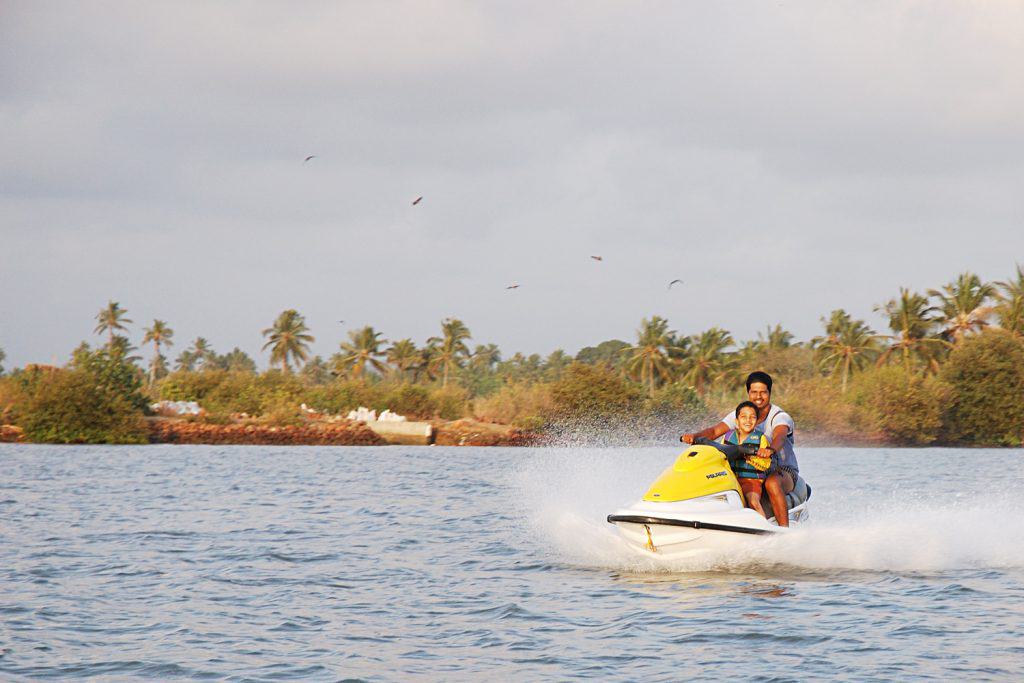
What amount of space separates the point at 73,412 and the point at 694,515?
44375mm

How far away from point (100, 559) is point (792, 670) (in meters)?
8.28

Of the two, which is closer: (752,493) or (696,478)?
(696,478)

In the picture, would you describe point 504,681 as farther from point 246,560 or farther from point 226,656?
point 246,560

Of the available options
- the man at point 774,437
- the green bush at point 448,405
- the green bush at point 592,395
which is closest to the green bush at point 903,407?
the green bush at point 592,395

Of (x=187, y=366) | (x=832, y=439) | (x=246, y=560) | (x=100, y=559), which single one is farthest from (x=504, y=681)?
(x=187, y=366)

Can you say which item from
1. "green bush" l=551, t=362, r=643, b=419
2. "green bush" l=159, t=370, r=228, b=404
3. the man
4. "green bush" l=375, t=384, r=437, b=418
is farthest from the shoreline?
the man

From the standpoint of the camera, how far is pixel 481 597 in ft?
34.0

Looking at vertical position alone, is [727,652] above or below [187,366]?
below

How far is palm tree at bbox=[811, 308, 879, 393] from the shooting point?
235 ft

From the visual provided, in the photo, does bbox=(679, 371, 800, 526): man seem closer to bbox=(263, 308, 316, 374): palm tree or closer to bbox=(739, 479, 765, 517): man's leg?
bbox=(739, 479, 765, 517): man's leg

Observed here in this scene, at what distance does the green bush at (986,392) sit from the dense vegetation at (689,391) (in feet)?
0.21

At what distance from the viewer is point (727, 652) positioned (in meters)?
8.09

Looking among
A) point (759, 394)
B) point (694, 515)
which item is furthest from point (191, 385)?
point (694, 515)

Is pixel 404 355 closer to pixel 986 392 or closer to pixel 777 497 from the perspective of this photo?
pixel 986 392
